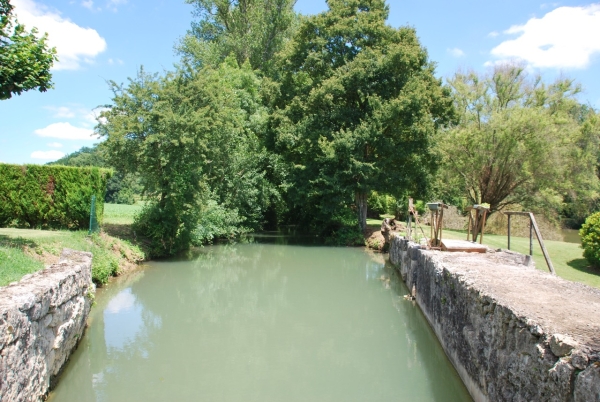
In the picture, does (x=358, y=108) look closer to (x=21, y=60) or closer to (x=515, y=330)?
(x=21, y=60)

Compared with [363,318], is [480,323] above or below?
above

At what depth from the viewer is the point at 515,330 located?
14.3 ft

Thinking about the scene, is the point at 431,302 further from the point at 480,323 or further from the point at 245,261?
the point at 245,261

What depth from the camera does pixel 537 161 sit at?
74.6 ft

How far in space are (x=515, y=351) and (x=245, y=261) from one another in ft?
45.3

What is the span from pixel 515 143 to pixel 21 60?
21753mm

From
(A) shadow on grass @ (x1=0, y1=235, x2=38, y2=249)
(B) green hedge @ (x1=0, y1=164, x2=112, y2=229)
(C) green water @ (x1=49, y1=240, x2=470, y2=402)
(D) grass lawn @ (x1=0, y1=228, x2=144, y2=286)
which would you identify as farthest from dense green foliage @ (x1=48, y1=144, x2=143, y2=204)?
(A) shadow on grass @ (x1=0, y1=235, x2=38, y2=249)

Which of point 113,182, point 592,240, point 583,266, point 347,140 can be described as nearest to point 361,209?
point 347,140

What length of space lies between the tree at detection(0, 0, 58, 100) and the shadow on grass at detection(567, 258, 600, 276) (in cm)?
1340

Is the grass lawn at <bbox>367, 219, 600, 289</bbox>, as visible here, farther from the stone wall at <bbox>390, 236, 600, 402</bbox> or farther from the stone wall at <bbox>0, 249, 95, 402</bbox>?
the stone wall at <bbox>0, 249, 95, 402</bbox>

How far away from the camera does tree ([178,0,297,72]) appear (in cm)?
3538

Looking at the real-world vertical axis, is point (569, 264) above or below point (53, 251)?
below

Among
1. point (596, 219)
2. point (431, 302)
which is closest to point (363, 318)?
point (431, 302)

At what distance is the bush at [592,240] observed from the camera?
11688mm
